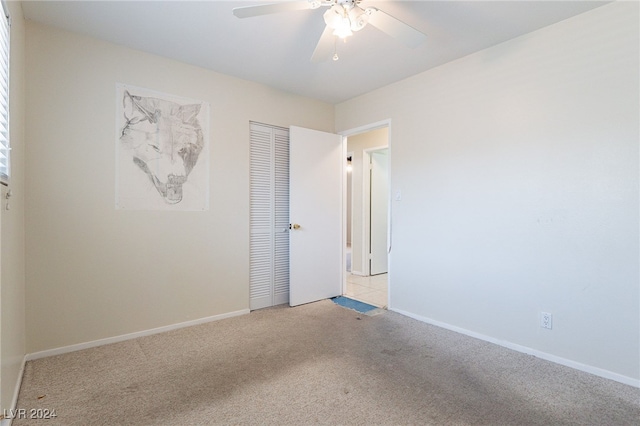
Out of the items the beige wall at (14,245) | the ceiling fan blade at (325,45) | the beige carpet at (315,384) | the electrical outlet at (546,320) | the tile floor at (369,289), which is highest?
the ceiling fan blade at (325,45)

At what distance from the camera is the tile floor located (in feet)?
12.2

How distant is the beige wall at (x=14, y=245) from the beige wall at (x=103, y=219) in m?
0.12

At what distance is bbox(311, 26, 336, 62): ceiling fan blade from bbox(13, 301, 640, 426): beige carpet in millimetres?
2162

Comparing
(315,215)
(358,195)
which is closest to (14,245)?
(315,215)

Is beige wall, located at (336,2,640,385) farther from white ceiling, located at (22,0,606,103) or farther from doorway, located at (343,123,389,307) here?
doorway, located at (343,123,389,307)

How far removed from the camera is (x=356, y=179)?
5.11 m

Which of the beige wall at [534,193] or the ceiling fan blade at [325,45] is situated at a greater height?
the ceiling fan blade at [325,45]

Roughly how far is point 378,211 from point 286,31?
3314 millimetres

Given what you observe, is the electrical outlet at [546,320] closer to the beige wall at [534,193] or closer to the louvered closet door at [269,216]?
the beige wall at [534,193]

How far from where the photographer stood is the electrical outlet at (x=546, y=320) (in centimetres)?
227

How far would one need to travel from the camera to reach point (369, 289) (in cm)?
425

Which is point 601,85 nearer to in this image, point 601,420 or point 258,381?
point 601,420

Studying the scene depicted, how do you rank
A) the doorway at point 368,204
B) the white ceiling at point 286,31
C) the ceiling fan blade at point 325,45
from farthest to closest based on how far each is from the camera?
the doorway at point 368,204, the white ceiling at point 286,31, the ceiling fan blade at point 325,45

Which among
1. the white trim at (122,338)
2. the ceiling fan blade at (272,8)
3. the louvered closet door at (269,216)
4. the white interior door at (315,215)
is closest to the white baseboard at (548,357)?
the white interior door at (315,215)
